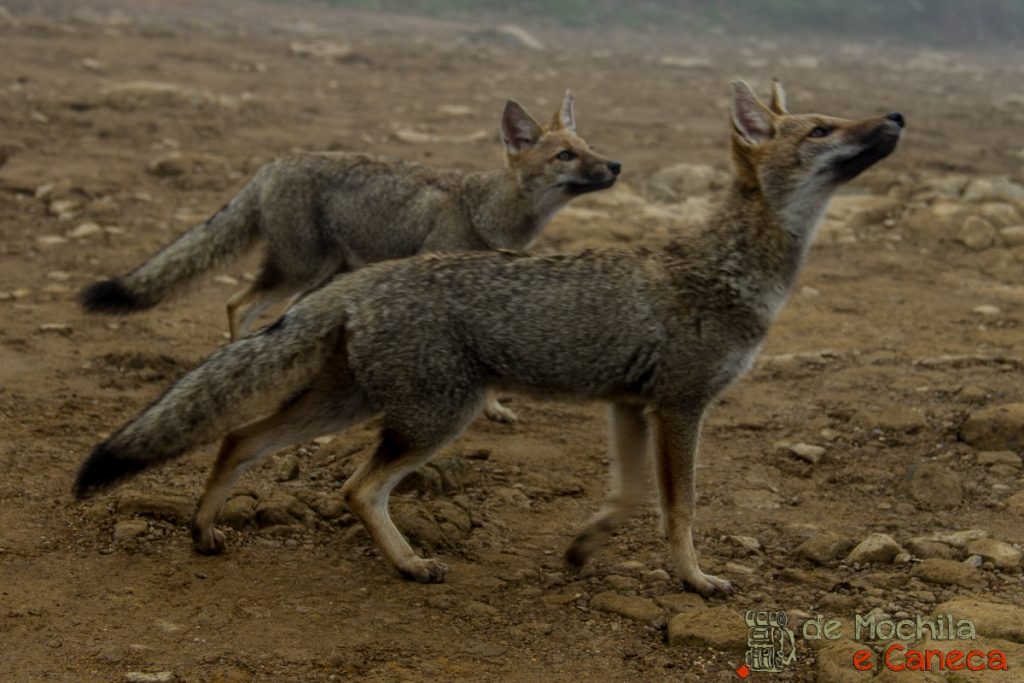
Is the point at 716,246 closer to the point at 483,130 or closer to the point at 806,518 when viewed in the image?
the point at 806,518

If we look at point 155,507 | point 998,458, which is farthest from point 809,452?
point 155,507

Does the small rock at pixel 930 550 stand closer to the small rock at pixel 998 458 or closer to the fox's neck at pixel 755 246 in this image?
the small rock at pixel 998 458

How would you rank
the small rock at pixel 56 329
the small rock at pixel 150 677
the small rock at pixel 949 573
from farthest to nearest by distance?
the small rock at pixel 56 329 < the small rock at pixel 949 573 < the small rock at pixel 150 677

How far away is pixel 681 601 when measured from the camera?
17.4 ft

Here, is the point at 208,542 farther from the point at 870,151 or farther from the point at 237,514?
the point at 870,151

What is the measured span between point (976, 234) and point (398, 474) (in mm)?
7928

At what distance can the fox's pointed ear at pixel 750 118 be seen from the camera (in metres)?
5.89

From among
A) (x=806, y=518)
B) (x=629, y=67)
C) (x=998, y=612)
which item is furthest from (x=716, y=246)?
(x=629, y=67)

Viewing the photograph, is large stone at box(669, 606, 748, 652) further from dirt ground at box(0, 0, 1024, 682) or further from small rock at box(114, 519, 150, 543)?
small rock at box(114, 519, 150, 543)

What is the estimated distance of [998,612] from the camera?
4.93 metres

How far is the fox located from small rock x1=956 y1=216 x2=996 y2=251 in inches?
184

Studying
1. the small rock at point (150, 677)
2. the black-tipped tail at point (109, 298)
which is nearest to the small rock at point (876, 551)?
the small rock at point (150, 677)

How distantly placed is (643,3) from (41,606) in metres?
34.4

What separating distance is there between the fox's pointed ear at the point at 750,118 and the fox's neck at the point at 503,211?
2.43m
